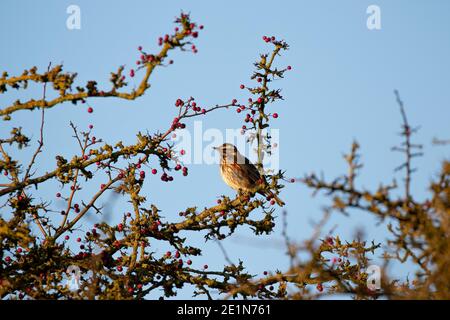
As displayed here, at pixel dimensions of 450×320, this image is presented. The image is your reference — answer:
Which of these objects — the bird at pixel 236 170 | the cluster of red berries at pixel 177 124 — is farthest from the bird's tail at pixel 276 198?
the bird at pixel 236 170

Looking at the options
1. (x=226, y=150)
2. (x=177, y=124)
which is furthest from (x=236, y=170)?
(x=177, y=124)

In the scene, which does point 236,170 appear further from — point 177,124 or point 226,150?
point 177,124

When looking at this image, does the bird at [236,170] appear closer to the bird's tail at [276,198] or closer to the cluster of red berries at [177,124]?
the bird's tail at [276,198]

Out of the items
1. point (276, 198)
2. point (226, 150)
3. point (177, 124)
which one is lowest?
point (276, 198)

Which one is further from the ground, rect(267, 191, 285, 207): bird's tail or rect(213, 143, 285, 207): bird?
A: rect(213, 143, 285, 207): bird

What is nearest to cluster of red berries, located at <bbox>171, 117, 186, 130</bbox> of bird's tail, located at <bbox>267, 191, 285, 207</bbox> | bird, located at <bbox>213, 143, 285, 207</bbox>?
bird's tail, located at <bbox>267, 191, 285, 207</bbox>

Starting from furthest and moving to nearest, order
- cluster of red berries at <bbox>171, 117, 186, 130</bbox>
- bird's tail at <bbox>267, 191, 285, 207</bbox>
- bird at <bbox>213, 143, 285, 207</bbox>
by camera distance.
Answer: bird at <bbox>213, 143, 285, 207</bbox> → bird's tail at <bbox>267, 191, 285, 207</bbox> → cluster of red berries at <bbox>171, 117, 186, 130</bbox>

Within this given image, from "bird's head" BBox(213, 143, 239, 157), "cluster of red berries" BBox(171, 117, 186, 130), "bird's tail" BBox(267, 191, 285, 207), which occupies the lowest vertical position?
"bird's tail" BBox(267, 191, 285, 207)

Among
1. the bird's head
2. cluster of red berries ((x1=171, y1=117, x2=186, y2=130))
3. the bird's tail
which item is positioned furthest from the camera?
the bird's head

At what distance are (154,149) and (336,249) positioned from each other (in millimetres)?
2661

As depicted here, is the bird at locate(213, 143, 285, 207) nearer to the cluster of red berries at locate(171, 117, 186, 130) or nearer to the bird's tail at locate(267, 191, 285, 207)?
the bird's tail at locate(267, 191, 285, 207)
